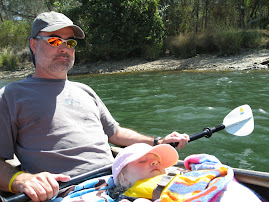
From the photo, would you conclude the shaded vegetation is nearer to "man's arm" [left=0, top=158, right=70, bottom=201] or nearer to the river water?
the river water

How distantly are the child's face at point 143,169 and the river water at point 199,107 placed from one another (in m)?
2.14

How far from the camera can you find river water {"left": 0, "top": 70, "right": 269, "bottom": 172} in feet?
13.2

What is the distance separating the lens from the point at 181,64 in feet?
44.1

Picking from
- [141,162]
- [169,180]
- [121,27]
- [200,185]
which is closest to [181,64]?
[121,27]

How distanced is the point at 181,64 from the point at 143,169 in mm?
12072

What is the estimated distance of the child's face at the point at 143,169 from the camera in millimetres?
1707

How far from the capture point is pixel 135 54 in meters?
17.0

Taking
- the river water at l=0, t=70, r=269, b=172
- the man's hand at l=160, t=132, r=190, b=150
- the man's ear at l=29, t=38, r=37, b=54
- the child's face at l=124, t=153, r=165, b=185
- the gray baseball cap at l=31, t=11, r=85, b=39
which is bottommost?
the river water at l=0, t=70, r=269, b=172

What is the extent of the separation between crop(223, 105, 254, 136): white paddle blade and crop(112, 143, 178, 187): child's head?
1350 mm

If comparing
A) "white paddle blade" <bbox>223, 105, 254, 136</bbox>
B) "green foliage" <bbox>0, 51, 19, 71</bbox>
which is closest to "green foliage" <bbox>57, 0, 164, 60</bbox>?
"green foliage" <bbox>0, 51, 19, 71</bbox>

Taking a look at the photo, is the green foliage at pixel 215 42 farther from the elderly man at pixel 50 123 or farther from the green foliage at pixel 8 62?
the elderly man at pixel 50 123

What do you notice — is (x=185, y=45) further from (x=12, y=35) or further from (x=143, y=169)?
(x=143, y=169)

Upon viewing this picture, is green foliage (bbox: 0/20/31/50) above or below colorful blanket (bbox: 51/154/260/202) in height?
above

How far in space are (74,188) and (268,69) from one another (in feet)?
31.9
